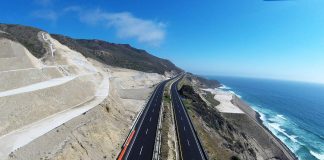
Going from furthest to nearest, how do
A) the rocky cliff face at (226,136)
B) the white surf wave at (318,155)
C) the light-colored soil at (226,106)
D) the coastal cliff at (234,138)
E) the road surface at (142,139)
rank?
the light-colored soil at (226,106)
the white surf wave at (318,155)
the rocky cliff face at (226,136)
the coastal cliff at (234,138)
the road surface at (142,139)

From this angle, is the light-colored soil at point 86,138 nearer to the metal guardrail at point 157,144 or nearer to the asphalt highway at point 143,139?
Answer: the asphalt highway at point 143,139

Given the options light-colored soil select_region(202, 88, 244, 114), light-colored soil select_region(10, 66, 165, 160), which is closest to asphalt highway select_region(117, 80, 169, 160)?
light-colored soil select_region(10, 66, 165, 160)

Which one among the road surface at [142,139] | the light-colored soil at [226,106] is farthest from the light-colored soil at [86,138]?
the light-colored soil at [226,106]

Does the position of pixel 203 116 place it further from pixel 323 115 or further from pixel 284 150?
pixel 323 115

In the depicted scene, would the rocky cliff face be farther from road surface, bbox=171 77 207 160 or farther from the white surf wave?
the white surf wave

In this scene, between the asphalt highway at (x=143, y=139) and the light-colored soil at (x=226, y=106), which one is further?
the light-colored soil at (x=226, y=106)

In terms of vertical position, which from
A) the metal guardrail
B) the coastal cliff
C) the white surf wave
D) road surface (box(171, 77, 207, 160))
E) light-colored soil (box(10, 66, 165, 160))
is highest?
light-colored soil (box(10, 66, 165, 160))

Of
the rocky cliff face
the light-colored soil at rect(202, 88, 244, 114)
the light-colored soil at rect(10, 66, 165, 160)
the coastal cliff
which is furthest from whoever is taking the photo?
the light-colored soil at rect(202, 88, 244, 114)

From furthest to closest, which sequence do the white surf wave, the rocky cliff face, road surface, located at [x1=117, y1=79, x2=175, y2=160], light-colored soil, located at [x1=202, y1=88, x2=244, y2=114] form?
light-colored soil, located at [x1=202, y1=88, x2=244, y2=114]
the white surf wave
the rocky cliff face
road surface, located at [x1=117, y1=79, x2=175, y2=160]

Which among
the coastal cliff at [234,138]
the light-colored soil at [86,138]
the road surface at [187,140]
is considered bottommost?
the coastal cliff at [234,138]

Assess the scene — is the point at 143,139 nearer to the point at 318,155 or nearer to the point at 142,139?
the point at 142,139

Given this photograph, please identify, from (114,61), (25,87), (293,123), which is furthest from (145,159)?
(114,61)

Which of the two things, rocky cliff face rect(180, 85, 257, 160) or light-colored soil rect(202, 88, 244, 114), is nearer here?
rocky cliff face rect(180, 85, 257, 160)
